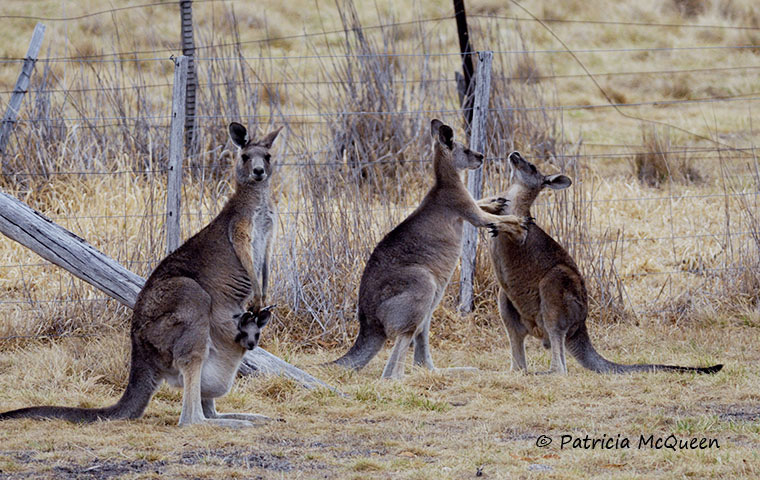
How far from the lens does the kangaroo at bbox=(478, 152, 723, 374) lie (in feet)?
20.9

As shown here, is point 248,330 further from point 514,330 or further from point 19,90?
point 19,90

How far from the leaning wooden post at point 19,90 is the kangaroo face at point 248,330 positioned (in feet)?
16.4

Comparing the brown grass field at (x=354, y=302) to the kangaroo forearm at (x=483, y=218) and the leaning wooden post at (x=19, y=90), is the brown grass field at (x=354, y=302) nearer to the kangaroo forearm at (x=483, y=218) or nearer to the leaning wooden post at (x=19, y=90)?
the leaning wooden post at (x=19, y=90)

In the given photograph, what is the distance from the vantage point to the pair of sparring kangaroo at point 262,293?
5.16 meters

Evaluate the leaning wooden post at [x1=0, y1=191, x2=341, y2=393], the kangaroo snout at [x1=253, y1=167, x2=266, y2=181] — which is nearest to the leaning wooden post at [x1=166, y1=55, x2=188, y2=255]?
the leaning wooden post at [x1=0, y1=191, x2=341, y2=393]

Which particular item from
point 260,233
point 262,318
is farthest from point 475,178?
point 262,318

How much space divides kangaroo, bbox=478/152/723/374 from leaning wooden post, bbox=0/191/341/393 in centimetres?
143

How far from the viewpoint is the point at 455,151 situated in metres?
6.84

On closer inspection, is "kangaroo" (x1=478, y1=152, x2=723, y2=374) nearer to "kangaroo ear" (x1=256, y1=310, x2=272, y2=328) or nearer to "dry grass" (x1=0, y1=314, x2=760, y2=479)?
"dry grass" (x1=0, y1=314, x2=760, y2=479)

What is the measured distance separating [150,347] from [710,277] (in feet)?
16.8

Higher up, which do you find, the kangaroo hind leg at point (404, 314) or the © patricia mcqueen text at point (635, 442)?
the kangaroo hind leg at point (404, 314)

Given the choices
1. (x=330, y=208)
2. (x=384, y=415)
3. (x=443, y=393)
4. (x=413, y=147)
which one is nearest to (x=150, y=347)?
(x=384, y=415)

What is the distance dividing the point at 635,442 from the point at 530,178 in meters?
2.57

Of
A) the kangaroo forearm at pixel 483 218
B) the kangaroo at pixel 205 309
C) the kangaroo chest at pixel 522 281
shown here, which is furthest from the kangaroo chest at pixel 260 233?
the kangaroo chest at pixel 522 281
